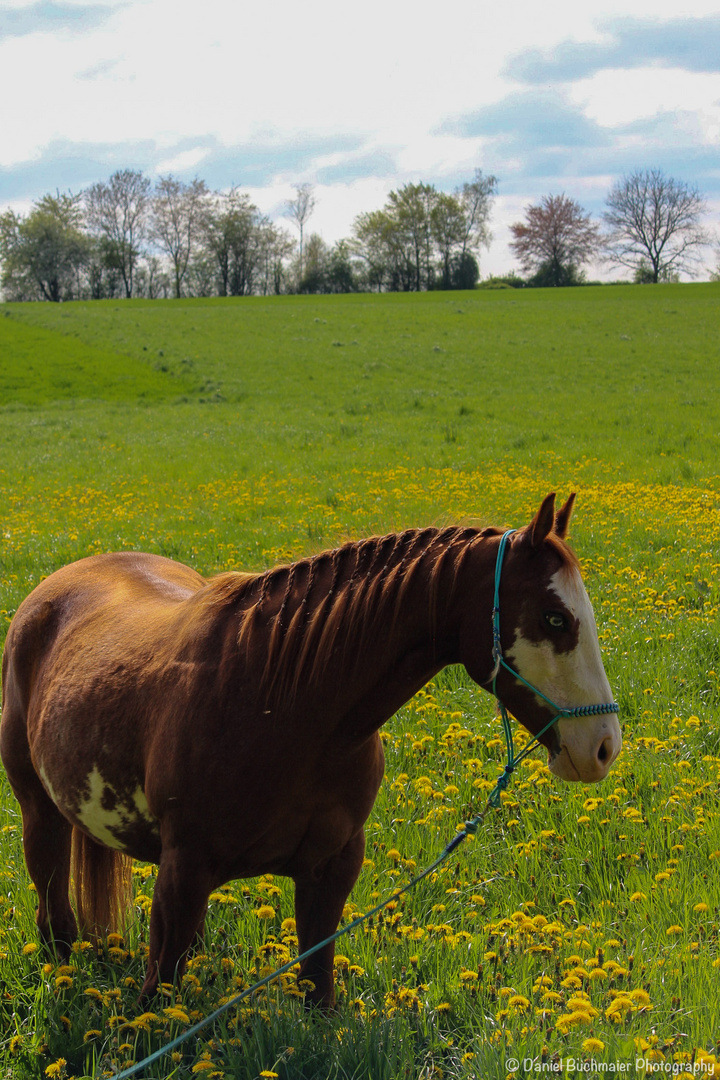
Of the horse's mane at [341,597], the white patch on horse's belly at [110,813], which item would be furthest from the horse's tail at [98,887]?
the horse's mane at [341,597]

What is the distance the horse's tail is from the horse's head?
2.00 m

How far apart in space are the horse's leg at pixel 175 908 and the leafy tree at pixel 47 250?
272 ft

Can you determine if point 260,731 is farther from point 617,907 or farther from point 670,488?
point 670,488

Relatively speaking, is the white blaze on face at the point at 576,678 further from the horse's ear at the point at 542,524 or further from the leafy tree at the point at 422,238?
the leafy tree at the point at 422,238

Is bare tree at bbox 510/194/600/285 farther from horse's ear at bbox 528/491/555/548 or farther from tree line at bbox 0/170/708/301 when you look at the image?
horse's ear at bbox 528/491/555/548

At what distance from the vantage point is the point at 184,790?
2.57 m

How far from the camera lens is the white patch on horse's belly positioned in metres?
2.85

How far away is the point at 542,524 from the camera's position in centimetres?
240

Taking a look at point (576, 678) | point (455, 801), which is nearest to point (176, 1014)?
point (576, 678)

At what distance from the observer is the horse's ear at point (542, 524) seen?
2.36 meters

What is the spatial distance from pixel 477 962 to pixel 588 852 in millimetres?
940

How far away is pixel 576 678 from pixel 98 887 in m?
2.32

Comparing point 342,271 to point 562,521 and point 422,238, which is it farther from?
point 562,521

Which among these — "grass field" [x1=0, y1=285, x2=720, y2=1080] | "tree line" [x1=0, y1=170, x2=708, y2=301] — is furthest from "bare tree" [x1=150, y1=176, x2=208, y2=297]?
"grass field" [x1=0, y1=285, x2=720, y2=1080]
